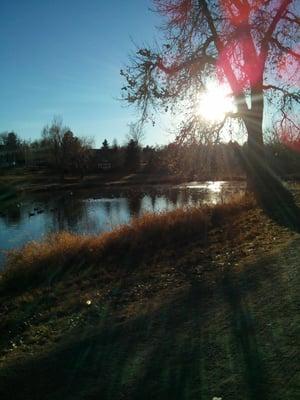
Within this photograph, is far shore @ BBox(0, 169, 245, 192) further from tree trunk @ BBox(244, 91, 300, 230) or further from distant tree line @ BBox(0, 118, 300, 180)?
tree trunk @ BBox(244, 91, 300, 230)

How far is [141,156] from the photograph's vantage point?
321 ft

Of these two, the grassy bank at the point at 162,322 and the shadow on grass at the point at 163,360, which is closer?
the shadow on grass at the point at 163,360

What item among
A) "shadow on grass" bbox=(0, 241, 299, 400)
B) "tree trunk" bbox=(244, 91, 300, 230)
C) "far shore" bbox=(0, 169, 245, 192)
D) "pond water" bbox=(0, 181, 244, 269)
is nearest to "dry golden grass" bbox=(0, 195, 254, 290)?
"tree trunk" bbox=(244, 91, 300, 230)

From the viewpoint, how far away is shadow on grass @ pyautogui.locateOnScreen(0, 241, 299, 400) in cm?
473

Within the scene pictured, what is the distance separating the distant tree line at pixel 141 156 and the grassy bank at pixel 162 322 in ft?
23.1

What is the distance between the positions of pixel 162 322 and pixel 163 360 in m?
1.33

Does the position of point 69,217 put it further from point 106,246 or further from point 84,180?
point 84,180

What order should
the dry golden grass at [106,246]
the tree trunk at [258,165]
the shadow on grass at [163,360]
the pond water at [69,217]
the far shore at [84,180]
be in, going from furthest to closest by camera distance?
the far shore at [84,180] < the pond water at [69,217] < the tree trunk at [258,165] < the dry golden grass at [106,246] < the shadow on grass at [163,360]

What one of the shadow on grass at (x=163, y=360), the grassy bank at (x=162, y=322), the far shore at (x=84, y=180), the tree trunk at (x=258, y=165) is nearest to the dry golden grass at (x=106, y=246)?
the grassy bank at (x=162, y=322)

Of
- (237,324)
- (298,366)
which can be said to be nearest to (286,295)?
(237,324)

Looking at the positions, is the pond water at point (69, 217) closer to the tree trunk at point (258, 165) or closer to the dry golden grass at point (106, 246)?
the tree trunk at point (258, 165)

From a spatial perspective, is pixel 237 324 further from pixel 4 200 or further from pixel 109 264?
pixel 4 200

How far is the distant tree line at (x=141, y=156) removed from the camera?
20625 mm

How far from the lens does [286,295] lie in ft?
22.4
